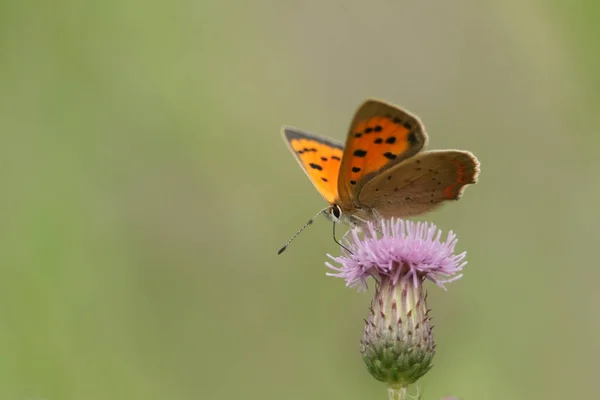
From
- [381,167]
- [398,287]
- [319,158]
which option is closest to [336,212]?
[319,158]

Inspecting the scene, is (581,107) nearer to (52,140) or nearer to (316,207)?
(316,207)

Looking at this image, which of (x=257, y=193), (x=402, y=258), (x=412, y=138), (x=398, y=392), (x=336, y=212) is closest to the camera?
(x=398, y=392)

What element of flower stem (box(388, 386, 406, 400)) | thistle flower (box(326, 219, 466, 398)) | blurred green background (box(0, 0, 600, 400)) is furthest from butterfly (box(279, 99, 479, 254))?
blurred green background (box(0, 0, 600, 400))

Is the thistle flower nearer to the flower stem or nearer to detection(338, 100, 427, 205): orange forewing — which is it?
the flower stem

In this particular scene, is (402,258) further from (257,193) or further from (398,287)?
(257,193)

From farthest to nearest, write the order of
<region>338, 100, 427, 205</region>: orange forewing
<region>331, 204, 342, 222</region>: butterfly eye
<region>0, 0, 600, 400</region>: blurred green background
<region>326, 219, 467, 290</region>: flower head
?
<region>0, 0, 600, 400</region>: blurred green background
<region>331, 204, 342, 222</region>: butterfly eye
<region>326, 219, 467, 290</region>: flower head
<region>338, 100, 427, 205</region>: orange forewing

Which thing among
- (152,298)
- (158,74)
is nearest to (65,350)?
(152,298)

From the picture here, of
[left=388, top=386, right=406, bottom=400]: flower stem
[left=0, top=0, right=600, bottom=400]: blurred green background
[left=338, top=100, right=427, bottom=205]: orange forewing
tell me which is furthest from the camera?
[left=0, top=0, right=600, bottom=400]: blurred green background
